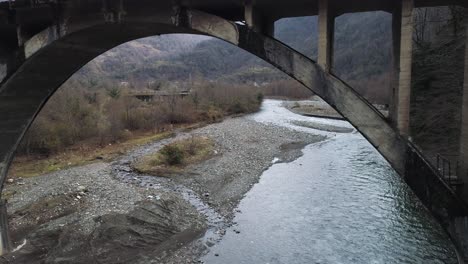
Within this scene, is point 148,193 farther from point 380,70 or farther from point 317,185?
point 380,70

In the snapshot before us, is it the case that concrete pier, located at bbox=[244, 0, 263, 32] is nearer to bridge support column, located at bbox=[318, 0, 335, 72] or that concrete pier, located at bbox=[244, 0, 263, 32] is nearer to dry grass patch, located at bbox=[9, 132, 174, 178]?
bridge support column, located at bbox=[318, 0, 335, 72]

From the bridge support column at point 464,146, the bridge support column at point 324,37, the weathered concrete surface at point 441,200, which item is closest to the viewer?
the weathered concrete surface at point 441,200

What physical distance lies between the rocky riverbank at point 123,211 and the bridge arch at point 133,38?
3.86 meters

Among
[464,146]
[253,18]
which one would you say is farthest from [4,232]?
[464,146]

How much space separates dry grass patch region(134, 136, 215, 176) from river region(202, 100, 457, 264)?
21.2ft

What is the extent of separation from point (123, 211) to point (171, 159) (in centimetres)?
1149

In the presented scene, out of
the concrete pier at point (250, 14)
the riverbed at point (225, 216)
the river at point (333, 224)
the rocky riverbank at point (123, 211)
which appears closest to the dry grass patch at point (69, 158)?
the rocky riverbank at point (123, 211)

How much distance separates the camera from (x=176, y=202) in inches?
719

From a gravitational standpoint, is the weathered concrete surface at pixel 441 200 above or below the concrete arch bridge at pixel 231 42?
below

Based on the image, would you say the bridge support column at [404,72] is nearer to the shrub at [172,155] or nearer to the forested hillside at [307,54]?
the shrub at [172,155]

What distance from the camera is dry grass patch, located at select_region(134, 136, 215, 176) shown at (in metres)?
25.9

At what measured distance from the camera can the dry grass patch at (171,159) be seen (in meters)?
25.9

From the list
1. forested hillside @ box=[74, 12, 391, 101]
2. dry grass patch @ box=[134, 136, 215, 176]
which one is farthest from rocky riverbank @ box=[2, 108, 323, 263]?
forested hillside @ box=[74, 12, 391, 101]

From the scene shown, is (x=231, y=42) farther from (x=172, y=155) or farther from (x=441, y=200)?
(x=172, y=155)
